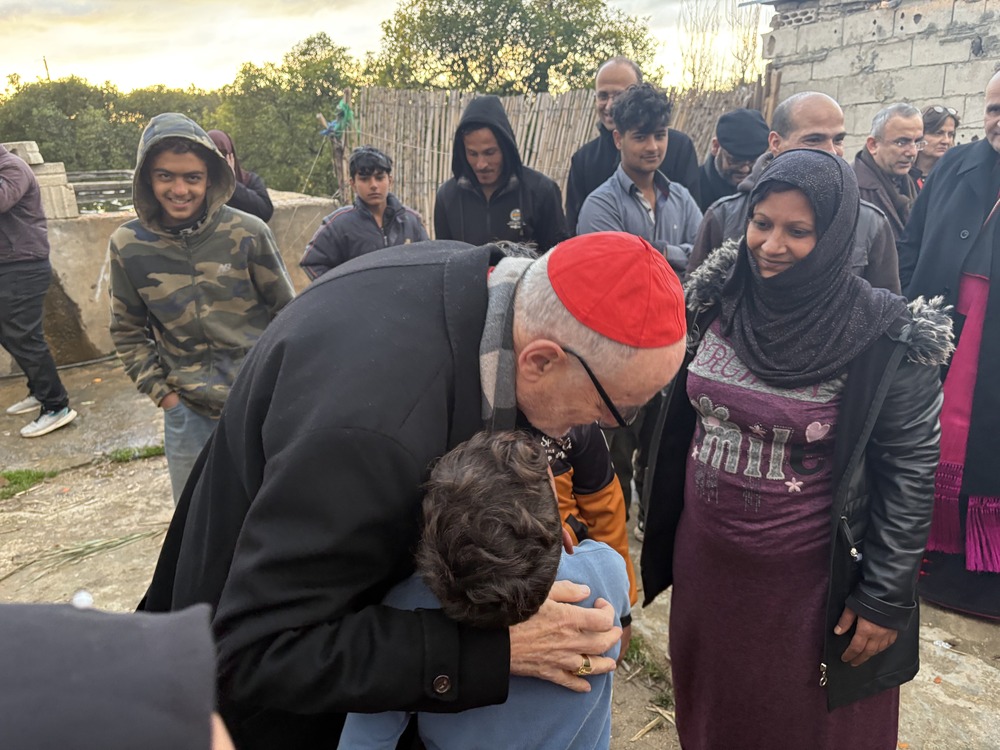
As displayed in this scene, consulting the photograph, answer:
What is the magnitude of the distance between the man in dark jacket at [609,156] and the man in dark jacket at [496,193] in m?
0.38

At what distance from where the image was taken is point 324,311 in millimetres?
Answer: 1244

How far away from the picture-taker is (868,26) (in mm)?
8125

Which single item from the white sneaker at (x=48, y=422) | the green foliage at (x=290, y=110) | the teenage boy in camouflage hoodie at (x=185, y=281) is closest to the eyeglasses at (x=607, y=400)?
the teenage boy in camouflage hoodie at (x=185, y=281)

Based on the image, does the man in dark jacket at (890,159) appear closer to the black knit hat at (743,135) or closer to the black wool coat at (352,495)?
the black knit hat at (743,135)

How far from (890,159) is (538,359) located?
12.8 ft

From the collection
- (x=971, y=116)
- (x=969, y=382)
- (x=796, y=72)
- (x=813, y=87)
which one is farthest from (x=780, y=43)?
(x=969, y=382)

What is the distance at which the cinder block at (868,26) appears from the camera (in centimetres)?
795

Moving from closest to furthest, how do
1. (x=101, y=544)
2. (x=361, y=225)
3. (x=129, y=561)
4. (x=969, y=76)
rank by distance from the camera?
(x=129, y=561)
(x=101, y=544)
(x=361, y=225)
(x=969, y=76)

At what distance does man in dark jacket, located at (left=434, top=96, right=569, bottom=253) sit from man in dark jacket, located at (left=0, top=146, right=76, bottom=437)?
10.2ft

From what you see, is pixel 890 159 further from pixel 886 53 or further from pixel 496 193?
pixel 886 53

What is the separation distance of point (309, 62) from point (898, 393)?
1615 cm

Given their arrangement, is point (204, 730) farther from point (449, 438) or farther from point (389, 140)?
point (389, 140)

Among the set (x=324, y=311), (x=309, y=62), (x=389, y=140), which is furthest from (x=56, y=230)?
(x=309, y=62)

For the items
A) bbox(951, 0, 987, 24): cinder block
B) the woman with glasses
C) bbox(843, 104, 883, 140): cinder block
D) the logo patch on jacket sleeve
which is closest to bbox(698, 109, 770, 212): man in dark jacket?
the logo patch on jacket sleeve
